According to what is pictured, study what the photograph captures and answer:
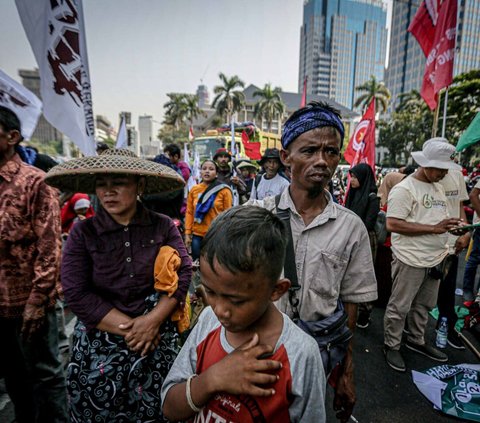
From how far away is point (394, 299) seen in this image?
3008 mm

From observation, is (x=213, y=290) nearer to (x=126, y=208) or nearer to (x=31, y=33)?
(x=126, y=208)

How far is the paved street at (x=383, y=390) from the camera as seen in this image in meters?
2.34

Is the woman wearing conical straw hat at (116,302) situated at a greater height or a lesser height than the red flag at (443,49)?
lesser

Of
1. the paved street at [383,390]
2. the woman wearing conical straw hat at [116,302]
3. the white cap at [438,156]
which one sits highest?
the white cap at [438,156]

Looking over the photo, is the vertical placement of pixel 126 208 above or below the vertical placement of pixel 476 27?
below

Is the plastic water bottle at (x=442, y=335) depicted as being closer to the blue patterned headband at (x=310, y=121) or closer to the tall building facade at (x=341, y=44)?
the blue patterned headband at (x=310, y=121)

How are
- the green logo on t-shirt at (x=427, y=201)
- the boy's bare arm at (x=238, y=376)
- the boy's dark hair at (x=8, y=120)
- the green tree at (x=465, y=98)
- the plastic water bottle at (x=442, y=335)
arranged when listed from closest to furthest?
1. the boy's bare arm at (x=238, y=376)
2. the boy's dark hair at (x=8, y=120)
3. the green logo on t-shirt at (x=427, y=201)
4. the plastic water bottle at (x=442, y=335)
5. the green tree at (x=465, y=98)

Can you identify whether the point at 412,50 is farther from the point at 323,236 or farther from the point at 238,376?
the point at 238,376

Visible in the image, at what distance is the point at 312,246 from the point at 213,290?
723 mm

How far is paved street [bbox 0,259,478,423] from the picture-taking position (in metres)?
2.34

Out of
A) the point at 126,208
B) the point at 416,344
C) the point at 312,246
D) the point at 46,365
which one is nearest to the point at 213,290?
the point at 312,246

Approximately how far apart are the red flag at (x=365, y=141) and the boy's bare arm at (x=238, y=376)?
14.4 feet

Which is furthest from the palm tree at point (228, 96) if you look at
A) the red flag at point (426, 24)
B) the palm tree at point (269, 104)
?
the red flag at point (426, 24)

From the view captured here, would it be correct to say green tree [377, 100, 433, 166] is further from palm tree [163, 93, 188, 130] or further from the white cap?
the white cap
